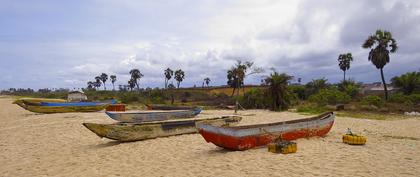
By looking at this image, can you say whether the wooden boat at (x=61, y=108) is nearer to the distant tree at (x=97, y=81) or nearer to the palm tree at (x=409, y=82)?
the palm tree at (x=409, y=82)

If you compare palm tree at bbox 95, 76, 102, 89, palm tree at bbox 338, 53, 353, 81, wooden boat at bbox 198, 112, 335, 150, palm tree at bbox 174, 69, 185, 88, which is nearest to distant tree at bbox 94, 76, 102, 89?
palm tree at bbox 95, 76, 102, 89

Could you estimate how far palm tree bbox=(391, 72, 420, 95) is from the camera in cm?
3491

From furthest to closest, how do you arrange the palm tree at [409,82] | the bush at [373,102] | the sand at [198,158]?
the palm tree at [409,82] → the bush at [373,102] → the sand at [198,158]

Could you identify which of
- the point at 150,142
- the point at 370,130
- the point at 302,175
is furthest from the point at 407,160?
the point at 150,142

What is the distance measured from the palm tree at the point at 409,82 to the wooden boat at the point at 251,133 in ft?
91.7

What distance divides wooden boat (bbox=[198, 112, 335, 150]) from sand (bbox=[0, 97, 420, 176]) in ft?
0.80

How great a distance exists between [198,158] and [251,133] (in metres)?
1.74

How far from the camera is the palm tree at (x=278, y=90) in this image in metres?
27.2

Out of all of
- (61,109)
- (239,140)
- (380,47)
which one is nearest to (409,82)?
(380,47)

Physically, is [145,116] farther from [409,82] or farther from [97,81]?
[97,81]

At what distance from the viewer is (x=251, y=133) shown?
10.3 meters

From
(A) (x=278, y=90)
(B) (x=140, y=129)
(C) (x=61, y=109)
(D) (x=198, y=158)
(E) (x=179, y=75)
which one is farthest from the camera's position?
(E) (x=179, y=75)

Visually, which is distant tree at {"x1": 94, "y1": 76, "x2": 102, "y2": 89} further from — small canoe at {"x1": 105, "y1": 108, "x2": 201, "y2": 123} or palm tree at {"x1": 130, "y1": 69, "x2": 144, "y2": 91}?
small canoe at {"x1": 105, "y1": 108, "x2": 201, "y2": 123}

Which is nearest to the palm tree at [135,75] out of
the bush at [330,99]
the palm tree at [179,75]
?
the palm tree at [179,75]
